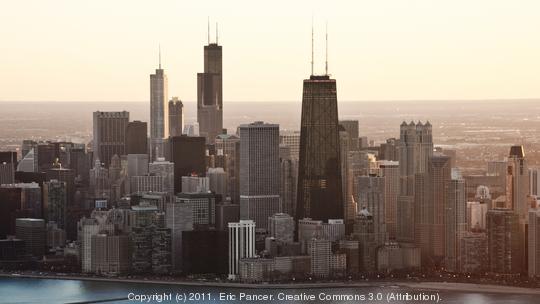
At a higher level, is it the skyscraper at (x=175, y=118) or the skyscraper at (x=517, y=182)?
the skyscraper at (x=175, y=118)

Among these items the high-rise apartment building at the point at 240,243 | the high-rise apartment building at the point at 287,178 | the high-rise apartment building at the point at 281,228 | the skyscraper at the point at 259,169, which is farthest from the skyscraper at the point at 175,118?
the high-rise apartment building at the point at 240,243

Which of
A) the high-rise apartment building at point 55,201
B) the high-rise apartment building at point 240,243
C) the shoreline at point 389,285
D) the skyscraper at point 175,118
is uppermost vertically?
the skyscraper at point 175,118

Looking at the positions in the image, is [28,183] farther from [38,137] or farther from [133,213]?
[133,213]

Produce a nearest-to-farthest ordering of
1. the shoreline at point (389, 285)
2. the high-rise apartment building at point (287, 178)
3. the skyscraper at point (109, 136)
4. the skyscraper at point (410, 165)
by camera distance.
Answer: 1. the shoreline at point (389, 285)
2. the skyscraper at point (410, 165)
3. the high-rise apartment building at point (287, 178)
4. the skyscraper at point (109, 136)

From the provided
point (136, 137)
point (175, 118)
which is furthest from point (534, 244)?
point (136, 137)

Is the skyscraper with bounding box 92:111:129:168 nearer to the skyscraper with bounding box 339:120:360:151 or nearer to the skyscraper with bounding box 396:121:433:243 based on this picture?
→ the skyscraper with bounding box 339:120:360:151

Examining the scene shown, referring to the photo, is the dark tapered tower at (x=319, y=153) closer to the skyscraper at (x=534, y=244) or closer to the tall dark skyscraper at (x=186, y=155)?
the tall dark skyscraper at (x=186, y=155)

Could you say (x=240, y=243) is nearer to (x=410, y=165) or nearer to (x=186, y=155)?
(x=410, y=165)

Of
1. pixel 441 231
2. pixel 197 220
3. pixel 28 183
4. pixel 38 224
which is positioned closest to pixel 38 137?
pixel 28 183
